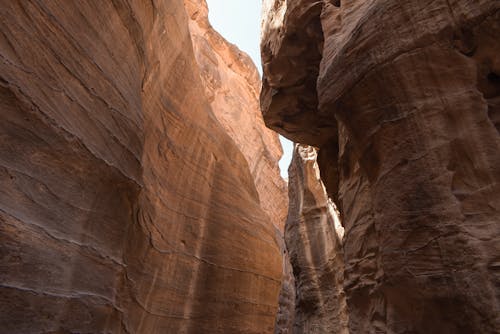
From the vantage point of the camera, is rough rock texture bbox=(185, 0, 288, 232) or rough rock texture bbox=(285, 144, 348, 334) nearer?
rough rock texture bbox=(285, 144, 348, 334)

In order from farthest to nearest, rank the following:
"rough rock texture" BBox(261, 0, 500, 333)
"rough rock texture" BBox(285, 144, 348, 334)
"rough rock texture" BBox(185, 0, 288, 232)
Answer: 1. "rough rock texture" BBox(185, 0, 288, 232)
2. "rough rock texture" BBox(285, 144, 348, 334)
3. "rough rock texture" BBox(261, 0, 500, 333)

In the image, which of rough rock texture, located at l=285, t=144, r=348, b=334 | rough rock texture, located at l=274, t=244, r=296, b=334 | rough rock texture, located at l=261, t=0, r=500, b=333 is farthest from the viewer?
rough rock texture, located at l=274, t=244, r=296, b=334

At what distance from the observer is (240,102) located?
2039 cm

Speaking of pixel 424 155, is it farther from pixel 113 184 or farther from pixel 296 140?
pixel 296 140

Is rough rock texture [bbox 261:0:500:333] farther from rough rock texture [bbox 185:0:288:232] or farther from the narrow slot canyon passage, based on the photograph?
rough rock texture [bbox 185:0:288:232]

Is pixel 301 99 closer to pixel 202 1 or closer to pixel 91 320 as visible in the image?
pixel 91 320

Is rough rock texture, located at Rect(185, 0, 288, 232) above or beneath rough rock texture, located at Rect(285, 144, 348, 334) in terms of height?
above

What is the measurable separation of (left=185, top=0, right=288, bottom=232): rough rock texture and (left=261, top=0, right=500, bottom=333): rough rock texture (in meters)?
13.8

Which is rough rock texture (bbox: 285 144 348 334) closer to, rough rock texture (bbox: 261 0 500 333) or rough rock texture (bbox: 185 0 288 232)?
rough rock texture (bbox: 261 0 500 333)

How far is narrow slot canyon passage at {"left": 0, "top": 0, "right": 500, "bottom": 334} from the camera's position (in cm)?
357

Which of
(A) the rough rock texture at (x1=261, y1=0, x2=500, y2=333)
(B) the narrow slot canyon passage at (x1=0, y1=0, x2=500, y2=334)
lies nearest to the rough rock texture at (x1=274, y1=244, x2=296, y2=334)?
(B) the narrow slot canyon passage at (x1=0, y1=0, x2=500, y2=334)

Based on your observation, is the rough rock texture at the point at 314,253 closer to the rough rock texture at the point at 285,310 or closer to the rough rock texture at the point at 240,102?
the rough rock texture at the point at 285,310

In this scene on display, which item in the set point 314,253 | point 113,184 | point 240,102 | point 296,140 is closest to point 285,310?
point 314,253

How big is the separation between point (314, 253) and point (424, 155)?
15.0ft
